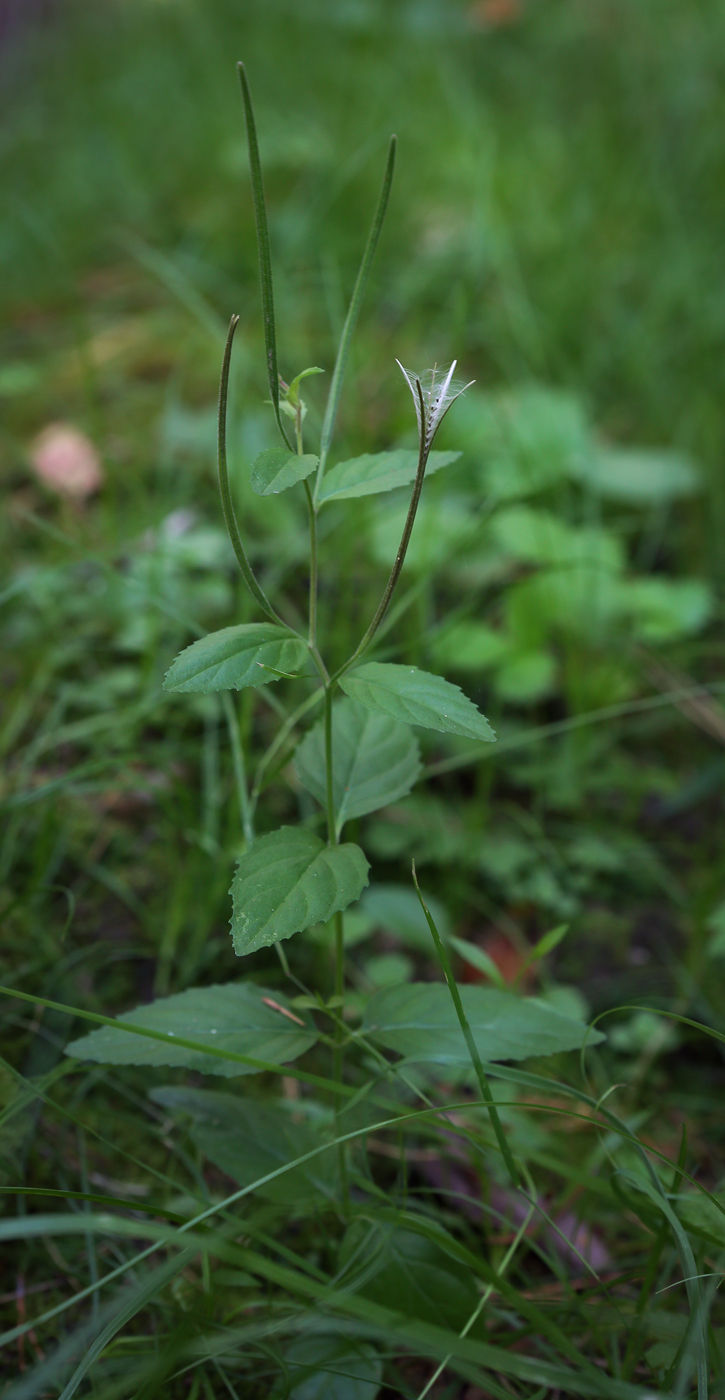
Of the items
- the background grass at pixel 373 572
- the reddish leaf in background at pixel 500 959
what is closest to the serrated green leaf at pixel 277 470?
the background grass at pixel 373 572

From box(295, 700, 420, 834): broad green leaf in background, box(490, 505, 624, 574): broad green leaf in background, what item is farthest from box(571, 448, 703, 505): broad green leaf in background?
box(295, 700, 420, 834): broad green leaf in background

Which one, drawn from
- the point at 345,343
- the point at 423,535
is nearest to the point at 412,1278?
the point at 345,343

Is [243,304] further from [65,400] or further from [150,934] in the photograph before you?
[150,934]

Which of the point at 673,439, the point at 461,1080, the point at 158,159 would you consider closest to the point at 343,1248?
the point at 461,1080

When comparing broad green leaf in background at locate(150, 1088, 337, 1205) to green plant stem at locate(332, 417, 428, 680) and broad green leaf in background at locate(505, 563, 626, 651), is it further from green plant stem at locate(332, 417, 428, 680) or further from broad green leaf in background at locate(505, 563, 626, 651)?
broad green leaf in background at locate(505, 563, 626, 651)

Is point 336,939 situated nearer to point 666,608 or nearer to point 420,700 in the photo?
point 420,700

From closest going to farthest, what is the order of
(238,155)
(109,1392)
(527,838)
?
(109,1392) < (527,838) < (238,155)

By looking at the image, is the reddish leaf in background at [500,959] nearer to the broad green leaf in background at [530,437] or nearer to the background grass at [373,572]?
the background grass at [373,572]
